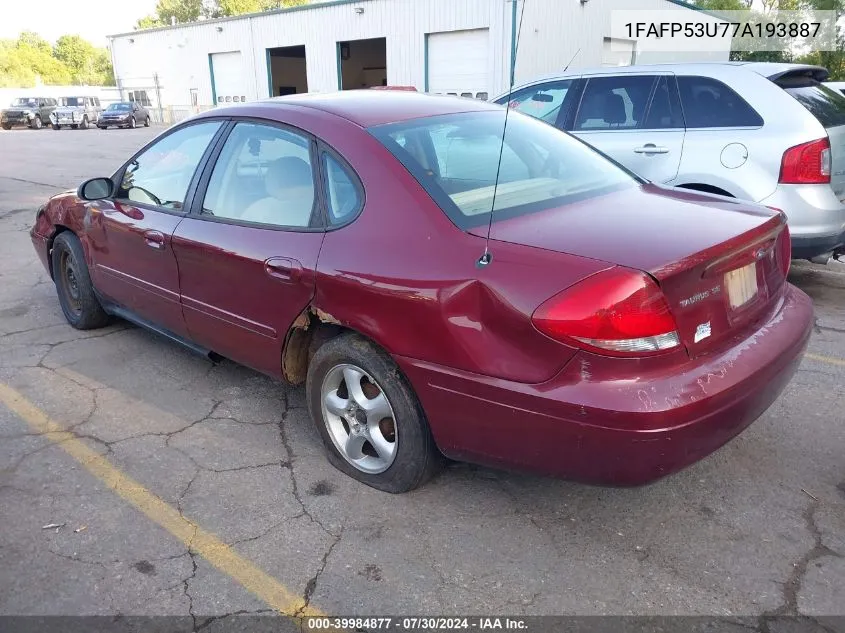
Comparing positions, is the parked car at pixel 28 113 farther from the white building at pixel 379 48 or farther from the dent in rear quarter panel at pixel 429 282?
the dent in rear quarter panel at pixel 429 282

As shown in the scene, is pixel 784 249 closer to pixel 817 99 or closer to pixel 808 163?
pixel 808 163

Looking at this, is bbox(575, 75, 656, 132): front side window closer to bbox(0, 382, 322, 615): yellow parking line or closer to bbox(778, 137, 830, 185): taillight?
bbox(778, 137, 830, 185): taillight

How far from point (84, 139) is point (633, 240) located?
91.9 feet

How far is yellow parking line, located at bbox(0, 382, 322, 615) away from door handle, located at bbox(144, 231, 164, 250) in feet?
3.54

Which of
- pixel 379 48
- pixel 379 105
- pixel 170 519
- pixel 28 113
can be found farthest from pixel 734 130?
pixel 28 113

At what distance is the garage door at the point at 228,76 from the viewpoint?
30.8 metres

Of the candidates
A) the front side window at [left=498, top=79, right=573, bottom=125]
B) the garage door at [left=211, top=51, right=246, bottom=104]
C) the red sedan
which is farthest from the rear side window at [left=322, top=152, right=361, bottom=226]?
the garage door at [left=211, top=51, right=246, bottom=104]

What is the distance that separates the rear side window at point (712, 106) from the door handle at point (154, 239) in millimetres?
4015

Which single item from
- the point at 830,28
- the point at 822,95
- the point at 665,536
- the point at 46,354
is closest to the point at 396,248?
the point at 665,536

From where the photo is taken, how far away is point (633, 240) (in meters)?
2.36

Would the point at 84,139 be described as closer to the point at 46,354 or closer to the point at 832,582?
the point at 46,354

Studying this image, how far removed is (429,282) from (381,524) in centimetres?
103

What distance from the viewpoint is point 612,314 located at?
213 centimetres

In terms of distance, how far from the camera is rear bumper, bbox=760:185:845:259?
4.66m
